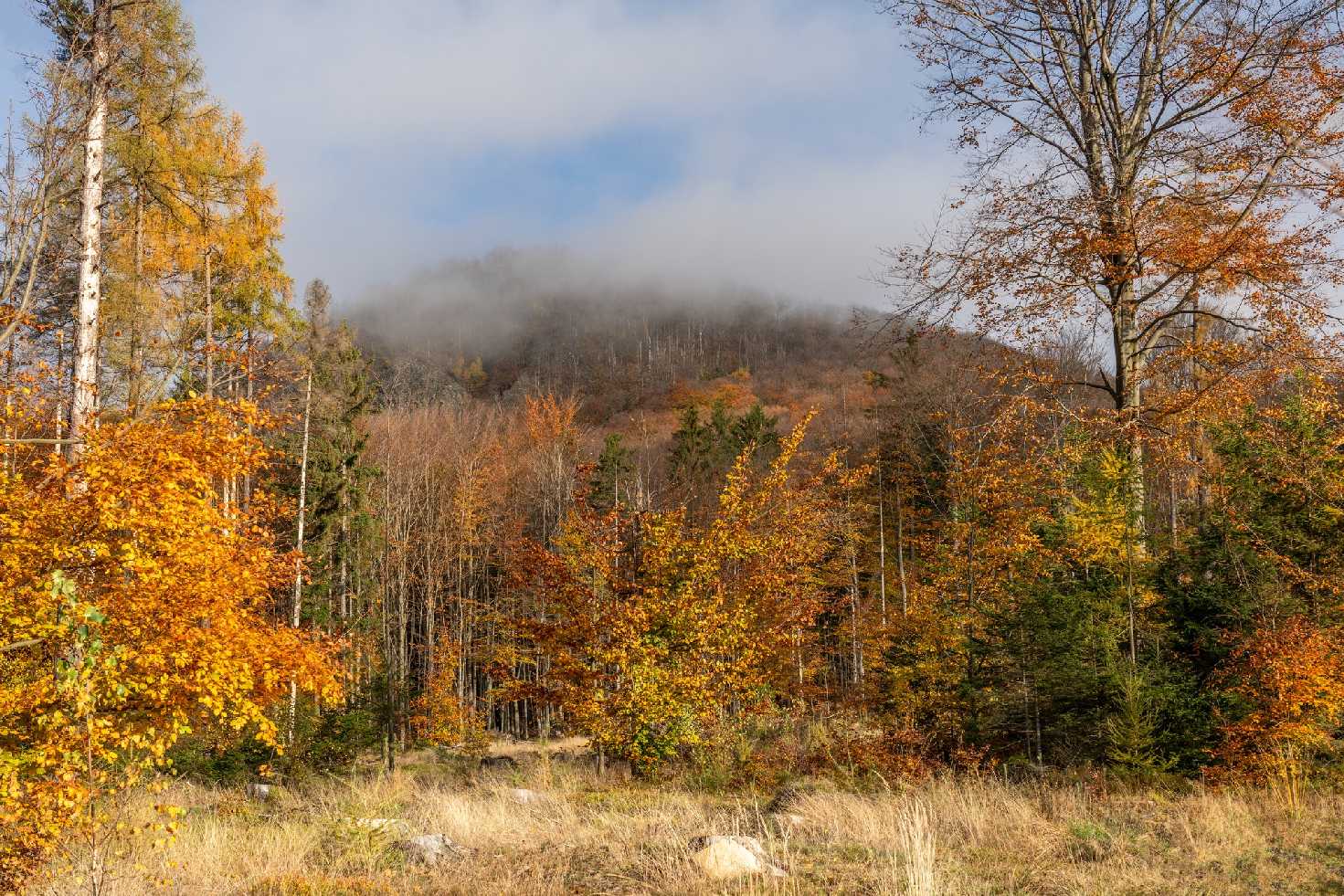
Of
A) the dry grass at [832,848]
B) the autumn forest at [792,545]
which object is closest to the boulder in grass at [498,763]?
the autumn forest at [792,545]

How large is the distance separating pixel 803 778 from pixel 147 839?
321 inches

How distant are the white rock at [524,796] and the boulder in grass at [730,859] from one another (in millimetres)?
4018

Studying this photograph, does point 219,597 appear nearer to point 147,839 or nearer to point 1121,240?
point 147,839

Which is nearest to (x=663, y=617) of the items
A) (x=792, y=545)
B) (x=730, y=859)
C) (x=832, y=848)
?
(x=792, y=545)

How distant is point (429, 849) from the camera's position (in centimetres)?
689

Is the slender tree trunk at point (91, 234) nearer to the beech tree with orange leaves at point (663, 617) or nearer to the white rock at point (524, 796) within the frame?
the white rock at point (524, 796)

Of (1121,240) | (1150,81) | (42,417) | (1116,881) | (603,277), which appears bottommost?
(1116,881)

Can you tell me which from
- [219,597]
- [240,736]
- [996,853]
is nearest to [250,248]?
[240,736]

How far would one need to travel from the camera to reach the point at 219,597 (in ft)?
27.9

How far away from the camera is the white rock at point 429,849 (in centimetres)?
672

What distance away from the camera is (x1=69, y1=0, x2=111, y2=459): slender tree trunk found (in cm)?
878

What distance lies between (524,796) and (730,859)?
4876mm

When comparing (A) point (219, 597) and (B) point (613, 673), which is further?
(B) point (613, 673)

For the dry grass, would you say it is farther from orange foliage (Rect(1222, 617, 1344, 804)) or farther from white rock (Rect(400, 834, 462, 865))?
orange foliage (Rect(1222, 617, 1344, 804))
